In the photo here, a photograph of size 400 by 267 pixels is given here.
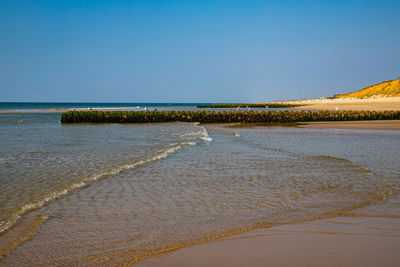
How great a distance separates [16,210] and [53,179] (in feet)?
8.27

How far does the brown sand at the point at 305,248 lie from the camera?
3848 millimetres

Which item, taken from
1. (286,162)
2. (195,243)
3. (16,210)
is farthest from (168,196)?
(286,162)

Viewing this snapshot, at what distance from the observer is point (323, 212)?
18.9 ft

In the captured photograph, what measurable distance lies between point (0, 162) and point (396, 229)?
11241 mm

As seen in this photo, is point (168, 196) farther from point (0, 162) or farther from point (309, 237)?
point (0, 162)

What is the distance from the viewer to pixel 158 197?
6.69 m

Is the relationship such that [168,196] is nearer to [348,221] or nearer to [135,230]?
[135,230]

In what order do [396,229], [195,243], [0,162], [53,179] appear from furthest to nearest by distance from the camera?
[0,162]
[53,179]
[396,229]
[195,243]

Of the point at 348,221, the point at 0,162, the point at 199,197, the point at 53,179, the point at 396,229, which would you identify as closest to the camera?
the point at 396,229

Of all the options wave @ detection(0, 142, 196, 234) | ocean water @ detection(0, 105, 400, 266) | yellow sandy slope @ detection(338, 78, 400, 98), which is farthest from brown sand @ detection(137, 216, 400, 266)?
yellow sandy slope @ detection(338, 78, 400, 98)

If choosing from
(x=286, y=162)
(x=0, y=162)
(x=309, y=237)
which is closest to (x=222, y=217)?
(x=309, y=237)

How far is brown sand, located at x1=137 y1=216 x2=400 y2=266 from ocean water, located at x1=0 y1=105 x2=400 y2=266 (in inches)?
12.2

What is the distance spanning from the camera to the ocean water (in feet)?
14.7

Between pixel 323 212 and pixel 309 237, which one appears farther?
pixel 323 212
